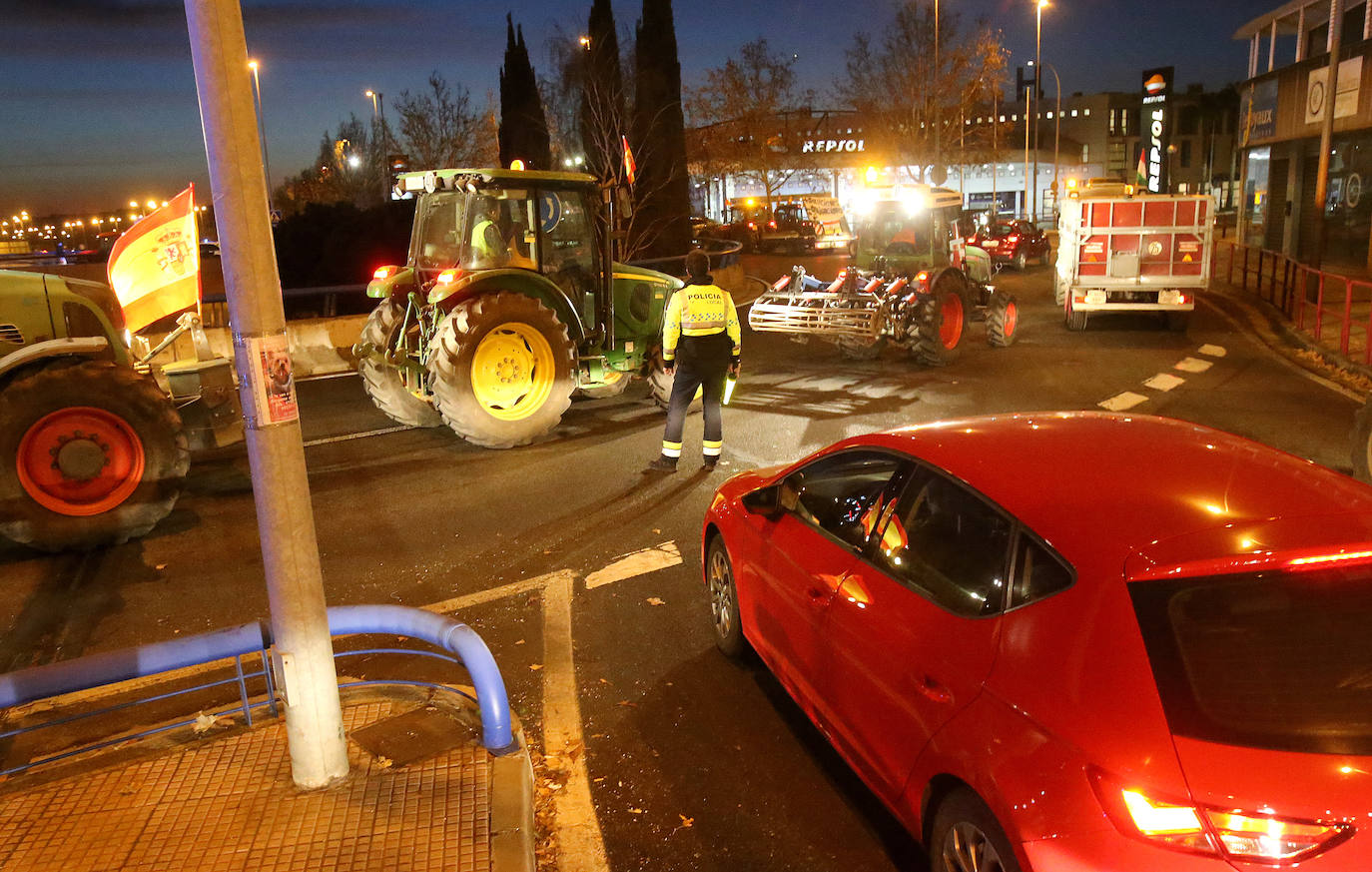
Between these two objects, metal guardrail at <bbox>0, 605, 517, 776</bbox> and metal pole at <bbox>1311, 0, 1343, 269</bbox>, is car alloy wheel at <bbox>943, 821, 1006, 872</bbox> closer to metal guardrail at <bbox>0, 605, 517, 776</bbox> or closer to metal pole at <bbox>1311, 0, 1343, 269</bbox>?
metal guardrail at <bbox>0, 605, 517, 776</bbox>

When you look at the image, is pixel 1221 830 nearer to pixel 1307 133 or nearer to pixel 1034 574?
pixel 1034 574

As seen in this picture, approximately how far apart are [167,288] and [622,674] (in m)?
5.53

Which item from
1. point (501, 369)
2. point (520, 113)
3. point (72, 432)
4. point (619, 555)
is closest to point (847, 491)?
point (619, 555)

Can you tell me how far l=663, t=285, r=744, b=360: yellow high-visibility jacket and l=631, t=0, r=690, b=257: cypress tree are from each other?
18682 millimetres

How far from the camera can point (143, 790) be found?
399 centimetres

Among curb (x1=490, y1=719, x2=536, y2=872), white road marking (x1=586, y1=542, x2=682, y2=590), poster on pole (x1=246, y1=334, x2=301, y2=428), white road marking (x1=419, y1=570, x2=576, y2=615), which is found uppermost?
poster on pole (x1=246, y1=334, x2=301, y2=428)

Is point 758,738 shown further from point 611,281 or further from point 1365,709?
point 611,281

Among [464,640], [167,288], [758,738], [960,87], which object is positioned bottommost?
[758,738]

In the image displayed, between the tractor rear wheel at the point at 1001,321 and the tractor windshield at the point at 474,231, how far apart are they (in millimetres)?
8155

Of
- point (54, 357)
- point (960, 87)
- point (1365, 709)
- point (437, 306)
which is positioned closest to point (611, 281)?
point (437, 306)

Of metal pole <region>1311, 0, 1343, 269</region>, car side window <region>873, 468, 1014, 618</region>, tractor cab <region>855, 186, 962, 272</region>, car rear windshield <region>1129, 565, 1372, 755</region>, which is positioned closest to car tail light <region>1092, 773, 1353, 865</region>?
car rear windshield <region>1129, 565, 1372, 755</region>

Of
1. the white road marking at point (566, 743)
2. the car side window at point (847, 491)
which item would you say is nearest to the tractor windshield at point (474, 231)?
the white road marking at point (566, 743)

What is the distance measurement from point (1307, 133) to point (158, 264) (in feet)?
94.9

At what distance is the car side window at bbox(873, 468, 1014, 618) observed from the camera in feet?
10.9
